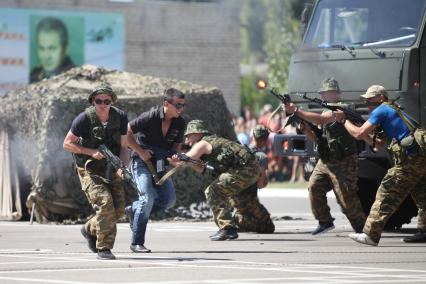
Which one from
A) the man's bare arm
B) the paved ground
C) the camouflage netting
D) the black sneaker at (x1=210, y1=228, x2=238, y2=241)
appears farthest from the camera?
the camouflage netting

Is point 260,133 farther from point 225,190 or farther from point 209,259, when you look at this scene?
point 209,259

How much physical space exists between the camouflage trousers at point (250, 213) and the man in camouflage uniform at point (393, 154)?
2416 millimetres

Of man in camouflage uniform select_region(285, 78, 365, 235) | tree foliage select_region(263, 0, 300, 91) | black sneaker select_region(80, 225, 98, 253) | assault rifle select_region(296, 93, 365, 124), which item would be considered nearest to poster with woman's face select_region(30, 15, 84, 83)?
tree foliage select_region(263, 0, 300, 91)

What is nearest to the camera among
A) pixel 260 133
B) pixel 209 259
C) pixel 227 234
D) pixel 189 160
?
pixel 209 259

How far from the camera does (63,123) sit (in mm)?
17328

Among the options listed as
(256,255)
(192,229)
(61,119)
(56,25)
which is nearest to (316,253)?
(256,255)

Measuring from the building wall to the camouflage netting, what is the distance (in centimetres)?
2205

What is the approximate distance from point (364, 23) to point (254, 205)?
260cm

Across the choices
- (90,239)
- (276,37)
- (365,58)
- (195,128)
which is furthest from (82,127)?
(276,37)

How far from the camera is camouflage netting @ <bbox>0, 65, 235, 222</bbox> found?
17297 mm

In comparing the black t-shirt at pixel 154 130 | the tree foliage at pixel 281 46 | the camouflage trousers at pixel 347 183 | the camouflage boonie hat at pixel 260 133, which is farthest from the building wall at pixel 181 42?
the black t-shirt at pixel 154 130

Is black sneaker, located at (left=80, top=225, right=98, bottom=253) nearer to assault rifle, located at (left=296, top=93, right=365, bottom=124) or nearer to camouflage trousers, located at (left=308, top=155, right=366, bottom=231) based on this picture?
assault rifle, located at (left=296, top=93, right=365, bottom=124)

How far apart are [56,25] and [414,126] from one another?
2825cm

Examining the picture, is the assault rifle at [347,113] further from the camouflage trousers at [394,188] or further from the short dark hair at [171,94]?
the short dark hair at [171,94]
